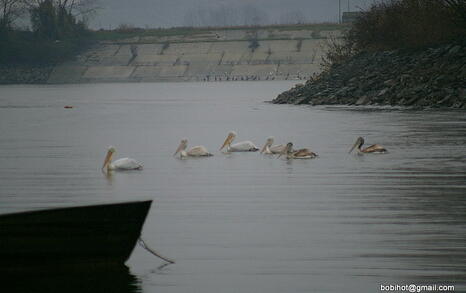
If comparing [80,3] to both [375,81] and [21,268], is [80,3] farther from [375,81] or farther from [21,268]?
[21,268]

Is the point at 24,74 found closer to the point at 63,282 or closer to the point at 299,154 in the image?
the point at 299,154

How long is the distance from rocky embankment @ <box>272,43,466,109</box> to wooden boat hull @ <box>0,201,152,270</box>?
35.1m

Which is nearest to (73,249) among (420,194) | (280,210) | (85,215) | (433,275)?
(85,215)

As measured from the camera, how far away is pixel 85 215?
31.1 ft

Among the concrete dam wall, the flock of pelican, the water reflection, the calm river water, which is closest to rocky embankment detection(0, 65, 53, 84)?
the concrete dam wall

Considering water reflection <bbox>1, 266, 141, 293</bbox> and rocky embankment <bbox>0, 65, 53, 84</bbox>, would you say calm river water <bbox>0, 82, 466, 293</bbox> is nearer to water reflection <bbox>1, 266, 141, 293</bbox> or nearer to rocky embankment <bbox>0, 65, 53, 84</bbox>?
water reflection <bbox>1, 266, 141, 293</bbox>

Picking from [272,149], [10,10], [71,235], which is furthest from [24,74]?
[71,235]

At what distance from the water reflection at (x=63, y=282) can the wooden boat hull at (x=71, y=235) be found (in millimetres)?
78

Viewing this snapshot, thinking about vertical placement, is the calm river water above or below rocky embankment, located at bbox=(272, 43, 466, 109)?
above

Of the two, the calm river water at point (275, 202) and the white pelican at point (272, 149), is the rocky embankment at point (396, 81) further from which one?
the white pelican at point (272, 149)

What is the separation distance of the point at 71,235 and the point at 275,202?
7454 millimetres

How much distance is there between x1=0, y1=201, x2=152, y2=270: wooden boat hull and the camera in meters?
9.21

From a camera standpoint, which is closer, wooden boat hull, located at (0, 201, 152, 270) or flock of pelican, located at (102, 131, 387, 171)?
wooden boat hull, located at (0, 201, 152, 270)

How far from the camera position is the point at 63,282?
9664 millimetres
